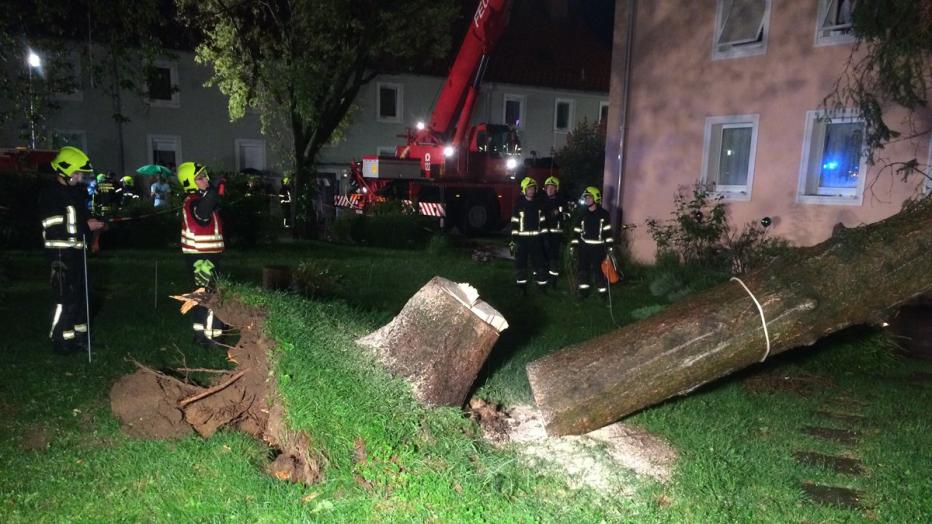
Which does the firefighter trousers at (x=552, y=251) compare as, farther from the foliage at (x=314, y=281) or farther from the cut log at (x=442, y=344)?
the cut log at (x=442, y=344)

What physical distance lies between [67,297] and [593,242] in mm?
6224

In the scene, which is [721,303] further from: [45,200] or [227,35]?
[227,35]

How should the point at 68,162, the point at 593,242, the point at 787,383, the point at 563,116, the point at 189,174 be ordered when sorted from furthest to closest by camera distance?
the point at 563,116 → the point at 593,242 → the point at 189,174 → the point at 787,383 → the point at 68,162

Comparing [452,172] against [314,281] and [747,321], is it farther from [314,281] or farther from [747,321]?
[747,321]

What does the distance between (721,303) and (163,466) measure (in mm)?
3451

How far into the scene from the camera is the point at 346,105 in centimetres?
1488

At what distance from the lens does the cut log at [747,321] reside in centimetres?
356

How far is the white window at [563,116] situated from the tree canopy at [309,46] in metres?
14.6

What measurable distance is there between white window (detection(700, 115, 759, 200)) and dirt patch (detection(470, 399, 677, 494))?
7452mm

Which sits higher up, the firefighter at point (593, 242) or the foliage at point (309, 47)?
the foliage at point (309, 47)

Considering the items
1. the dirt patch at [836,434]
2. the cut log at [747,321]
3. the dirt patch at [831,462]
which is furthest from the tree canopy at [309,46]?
the dirt patch at [831,462]

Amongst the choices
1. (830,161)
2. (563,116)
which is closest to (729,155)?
(830,161)

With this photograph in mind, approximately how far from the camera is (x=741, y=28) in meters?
10.4

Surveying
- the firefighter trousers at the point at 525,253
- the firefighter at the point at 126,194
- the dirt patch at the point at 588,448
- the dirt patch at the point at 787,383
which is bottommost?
the dirt patch at the point at 787,383
